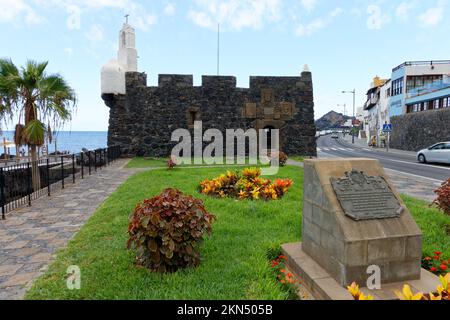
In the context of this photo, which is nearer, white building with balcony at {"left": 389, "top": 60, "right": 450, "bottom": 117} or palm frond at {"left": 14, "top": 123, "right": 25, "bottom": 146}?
palm frond at {"left": 14, "top": 123, "right": 25, "bottom": 146}

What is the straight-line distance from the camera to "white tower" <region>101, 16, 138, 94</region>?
58.2 feet

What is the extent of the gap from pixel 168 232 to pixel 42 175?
11.3 metres

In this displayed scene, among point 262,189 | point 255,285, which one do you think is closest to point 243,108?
point 262,189

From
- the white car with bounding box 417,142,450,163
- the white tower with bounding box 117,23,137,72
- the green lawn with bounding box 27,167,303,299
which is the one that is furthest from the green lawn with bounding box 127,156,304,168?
the green lawn with bounding box 27,167,303,299

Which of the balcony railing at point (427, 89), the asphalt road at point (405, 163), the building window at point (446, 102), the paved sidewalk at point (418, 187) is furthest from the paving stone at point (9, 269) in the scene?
the building window at point (446, 102)

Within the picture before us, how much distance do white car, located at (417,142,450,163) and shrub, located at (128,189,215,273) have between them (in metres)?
19.2

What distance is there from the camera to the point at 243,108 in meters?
18.9

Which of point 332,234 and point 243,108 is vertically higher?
point 243,108

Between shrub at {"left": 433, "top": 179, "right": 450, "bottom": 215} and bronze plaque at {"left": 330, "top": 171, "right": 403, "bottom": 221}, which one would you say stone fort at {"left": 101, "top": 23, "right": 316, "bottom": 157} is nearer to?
shrub at {"left": 433, "top": 179, "right": 450, "bottom": 215}

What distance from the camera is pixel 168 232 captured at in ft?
11.5

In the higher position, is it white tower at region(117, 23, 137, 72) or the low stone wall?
white tower at region(117, 23, 137, 72)

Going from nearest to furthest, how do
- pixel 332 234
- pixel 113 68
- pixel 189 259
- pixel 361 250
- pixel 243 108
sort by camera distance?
pixel 361 250, pixel 332 234, pixel 189 259, pixel 113 68, pixel 243 108
